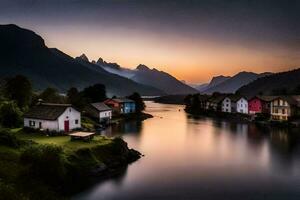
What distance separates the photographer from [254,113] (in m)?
94.9

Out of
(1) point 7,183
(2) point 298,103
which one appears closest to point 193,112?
(2) point 298,103

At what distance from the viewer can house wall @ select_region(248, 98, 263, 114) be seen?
93.1 m

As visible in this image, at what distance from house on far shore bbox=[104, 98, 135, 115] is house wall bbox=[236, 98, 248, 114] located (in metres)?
30.3

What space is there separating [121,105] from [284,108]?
137 ft

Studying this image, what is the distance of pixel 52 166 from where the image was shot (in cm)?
2812

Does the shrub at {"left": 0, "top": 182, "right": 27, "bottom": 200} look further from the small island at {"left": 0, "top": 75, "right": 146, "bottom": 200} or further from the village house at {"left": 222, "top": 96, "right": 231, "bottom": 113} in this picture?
the village house at {"left": 222, "top": 96, "right": 231, "bottom": 113}

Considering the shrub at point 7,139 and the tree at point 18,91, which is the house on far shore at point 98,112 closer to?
the tree at point 18,91

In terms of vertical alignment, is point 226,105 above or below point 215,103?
below

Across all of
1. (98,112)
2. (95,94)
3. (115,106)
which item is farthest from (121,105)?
(98,112)

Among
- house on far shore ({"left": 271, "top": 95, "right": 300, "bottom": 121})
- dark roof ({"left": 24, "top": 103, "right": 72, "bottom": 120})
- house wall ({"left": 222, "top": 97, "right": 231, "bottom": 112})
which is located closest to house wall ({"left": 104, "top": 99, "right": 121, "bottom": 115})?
house wall ({"left": 222, "top": 97, "right": 231, "bottom": 112})

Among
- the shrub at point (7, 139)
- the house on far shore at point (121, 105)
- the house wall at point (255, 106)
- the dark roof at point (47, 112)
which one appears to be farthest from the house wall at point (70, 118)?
the house wall at point (255, 106)

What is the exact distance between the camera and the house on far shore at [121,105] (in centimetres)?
9541

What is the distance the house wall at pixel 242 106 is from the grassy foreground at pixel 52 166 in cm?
6705

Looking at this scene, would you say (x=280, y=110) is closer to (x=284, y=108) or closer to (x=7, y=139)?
(x=284, y=108)
